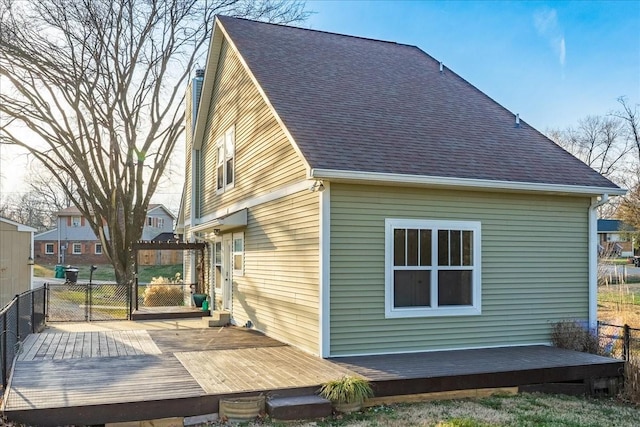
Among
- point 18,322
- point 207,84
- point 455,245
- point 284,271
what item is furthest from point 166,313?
point 455,245

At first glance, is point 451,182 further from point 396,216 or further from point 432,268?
point 432,268

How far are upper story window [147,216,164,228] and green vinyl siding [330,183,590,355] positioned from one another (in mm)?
50663

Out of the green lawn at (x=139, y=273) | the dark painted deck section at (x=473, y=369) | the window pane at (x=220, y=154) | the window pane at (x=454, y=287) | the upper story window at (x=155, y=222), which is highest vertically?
the window pane at (x=220, y=154)

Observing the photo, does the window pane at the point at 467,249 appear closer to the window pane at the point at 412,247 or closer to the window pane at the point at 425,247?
the window pane at the point at 425,247

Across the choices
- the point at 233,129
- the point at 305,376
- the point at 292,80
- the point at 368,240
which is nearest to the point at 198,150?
the point at 233,129

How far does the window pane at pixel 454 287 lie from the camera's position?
30.7 ft

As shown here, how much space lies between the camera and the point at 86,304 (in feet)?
49.0

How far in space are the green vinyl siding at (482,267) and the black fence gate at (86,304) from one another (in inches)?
303

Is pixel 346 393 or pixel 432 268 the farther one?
pixel 432 268

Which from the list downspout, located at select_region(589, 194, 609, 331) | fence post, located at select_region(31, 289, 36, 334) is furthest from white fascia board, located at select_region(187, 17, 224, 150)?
downspout, located at select_region(589, 194, 609, 331)

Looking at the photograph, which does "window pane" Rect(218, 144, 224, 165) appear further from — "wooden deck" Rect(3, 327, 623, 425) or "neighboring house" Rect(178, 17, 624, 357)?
"wooden deck" Rect(3, 327, 623, 425)

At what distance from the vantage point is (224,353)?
9008 millimetres

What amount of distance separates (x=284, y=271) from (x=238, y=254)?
3.14m

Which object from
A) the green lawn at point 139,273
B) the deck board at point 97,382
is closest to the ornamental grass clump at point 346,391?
the deck board at point 97,382
